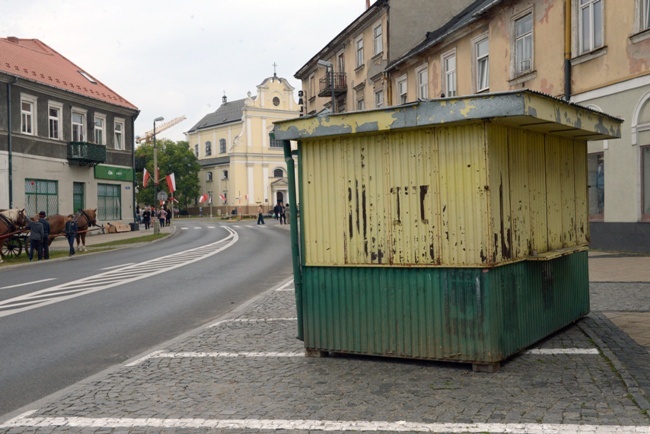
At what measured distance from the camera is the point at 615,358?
19.7ft

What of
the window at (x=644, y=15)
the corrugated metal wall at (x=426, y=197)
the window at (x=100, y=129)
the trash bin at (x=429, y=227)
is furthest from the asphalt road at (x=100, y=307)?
the window at (x=100, y=129)

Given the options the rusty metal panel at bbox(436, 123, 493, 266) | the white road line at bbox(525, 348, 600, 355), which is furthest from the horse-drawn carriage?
the white road line at bbox(525, 348, 600, 355)

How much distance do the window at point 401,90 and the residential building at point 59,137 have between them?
16.8m

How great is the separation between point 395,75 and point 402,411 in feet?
99.1

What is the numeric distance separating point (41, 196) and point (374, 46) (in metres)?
19.3

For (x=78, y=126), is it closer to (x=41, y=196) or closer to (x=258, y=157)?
(x=41, y=196)

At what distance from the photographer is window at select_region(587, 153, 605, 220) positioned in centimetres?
1836

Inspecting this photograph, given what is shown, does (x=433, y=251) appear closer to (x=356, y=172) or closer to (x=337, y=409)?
(x=356, y=172)

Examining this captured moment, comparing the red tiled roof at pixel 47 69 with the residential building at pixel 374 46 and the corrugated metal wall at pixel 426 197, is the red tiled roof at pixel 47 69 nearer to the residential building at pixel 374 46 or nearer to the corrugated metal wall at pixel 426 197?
the residential building at pixel 374 46

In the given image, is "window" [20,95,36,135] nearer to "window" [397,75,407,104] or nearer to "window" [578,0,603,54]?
"window" [397,75,407,104]

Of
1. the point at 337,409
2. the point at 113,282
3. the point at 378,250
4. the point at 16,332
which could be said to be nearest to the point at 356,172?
the point at 378,250

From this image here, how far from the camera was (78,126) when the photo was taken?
117 ft

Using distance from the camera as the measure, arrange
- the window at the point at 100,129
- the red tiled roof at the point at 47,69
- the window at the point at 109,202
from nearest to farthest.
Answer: the red tiled roof at the point at 47,69
the window at the point at 100,129
the window at the point at 109,202

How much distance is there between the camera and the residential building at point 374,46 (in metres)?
33.5
